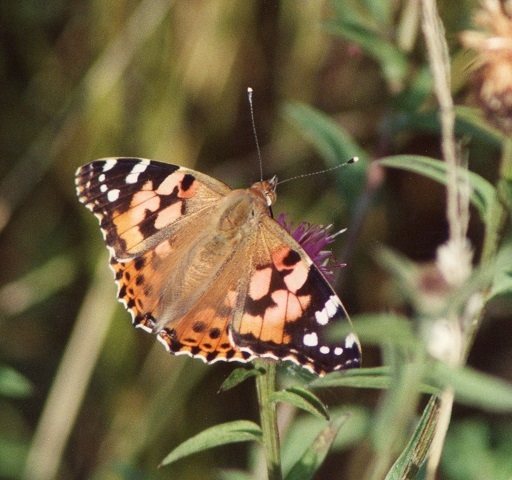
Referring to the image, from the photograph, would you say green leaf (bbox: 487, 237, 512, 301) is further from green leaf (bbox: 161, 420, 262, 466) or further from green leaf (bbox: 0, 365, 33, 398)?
green leaf (bbox: 0, 365, 33, 398)

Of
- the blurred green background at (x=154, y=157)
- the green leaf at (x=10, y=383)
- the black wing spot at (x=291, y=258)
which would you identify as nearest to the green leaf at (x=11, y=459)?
the blurred green background at (x=154, y=157)

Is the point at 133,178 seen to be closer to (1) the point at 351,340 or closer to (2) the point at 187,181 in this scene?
(2) the point at 187,181

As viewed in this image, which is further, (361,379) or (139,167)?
(139,167)

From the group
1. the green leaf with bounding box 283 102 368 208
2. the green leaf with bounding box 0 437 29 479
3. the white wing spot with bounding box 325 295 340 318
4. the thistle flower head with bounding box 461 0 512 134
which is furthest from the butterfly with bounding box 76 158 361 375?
the green leaf with bounding box 0 437 29 479

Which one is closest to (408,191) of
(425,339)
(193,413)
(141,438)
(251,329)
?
(193,413)

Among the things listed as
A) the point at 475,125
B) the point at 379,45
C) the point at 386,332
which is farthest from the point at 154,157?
the point at 386,332

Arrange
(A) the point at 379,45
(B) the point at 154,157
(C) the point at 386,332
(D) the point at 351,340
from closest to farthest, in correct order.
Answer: (C) the point at 386,332
(D) the point at 351,340
(A) the point at 379,45
(B) the point at 154,157
